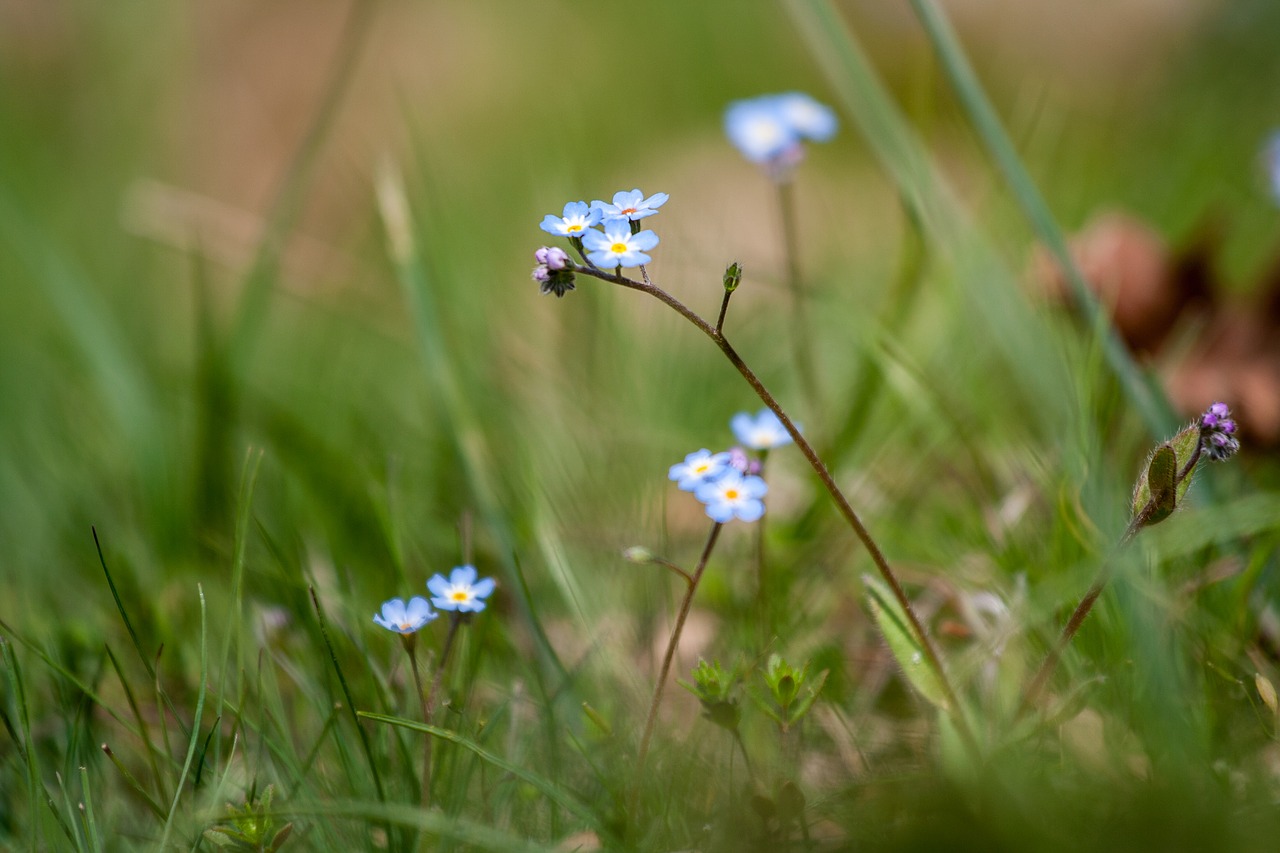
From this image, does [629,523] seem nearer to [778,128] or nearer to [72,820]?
[778,128]

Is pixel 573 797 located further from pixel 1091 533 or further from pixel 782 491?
pixel 782 491

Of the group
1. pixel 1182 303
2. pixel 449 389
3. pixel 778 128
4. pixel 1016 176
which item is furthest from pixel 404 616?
pixel 1182 303

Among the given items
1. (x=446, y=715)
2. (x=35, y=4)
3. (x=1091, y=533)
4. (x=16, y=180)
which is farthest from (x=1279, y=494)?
(x=35, y=4)

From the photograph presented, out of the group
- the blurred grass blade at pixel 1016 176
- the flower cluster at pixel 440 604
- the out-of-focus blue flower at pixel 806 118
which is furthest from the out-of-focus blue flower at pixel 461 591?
the out-of-focus blue flower at pixel 806 118

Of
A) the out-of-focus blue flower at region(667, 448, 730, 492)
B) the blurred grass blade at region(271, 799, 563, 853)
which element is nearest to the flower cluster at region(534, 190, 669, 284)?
the out-of-focus blue flower at region(667, 448, 730, 492)

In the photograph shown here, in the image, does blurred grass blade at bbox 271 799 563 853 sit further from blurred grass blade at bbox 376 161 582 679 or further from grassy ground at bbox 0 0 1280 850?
blurred grass blade at bbox 376 161 582 679

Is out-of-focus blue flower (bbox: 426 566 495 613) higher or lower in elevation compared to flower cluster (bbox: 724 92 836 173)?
lower

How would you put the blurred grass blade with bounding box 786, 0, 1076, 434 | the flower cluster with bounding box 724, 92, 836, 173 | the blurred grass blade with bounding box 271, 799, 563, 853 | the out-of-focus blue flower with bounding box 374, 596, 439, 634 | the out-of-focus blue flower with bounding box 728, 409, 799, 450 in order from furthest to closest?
1. the flower cluster with bounding box 724, 92, 836, 173
2. the blurred grass blade with bounding box 786, 0, 1076, 434
3. the out-of-focus blue flower with bounding box 728, 409, 799, 450
4. the out-of-focus blue flower with bounding box 374, 596, 439, 634
5. the blurred grass blade with bounding box 271, 799, 563, 853

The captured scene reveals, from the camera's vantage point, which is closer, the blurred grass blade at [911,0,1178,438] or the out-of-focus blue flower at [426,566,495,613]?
the out-of-focus blue flower at [426,566,495,613]
